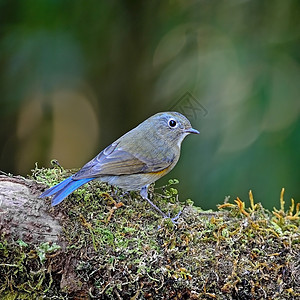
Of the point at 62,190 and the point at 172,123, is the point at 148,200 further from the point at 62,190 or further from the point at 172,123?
the point at 172,123

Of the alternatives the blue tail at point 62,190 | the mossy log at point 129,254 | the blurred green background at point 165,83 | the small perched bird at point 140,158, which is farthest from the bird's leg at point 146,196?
the blurred green background at point 165,83

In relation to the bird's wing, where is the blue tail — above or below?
above

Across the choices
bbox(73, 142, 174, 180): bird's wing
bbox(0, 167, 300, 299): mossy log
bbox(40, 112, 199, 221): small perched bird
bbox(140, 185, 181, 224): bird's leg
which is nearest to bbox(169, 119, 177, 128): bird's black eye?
bbox(40, 112, 199, 221): small perched bird

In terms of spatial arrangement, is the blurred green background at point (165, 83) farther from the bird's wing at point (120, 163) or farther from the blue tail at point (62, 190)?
the blue tail at point (62, 190)

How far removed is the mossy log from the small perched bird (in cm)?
19

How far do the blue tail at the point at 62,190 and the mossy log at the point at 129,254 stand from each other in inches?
2.3

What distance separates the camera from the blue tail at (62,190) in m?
2.50

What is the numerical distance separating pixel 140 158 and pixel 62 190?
788 millimetres

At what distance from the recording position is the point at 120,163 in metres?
3.12

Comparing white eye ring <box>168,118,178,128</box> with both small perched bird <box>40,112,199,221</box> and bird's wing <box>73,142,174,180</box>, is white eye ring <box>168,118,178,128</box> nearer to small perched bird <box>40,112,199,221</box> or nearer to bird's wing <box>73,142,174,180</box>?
small perched bird <box>40,112,199,221</box>

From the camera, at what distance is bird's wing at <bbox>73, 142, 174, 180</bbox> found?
9.73 feet

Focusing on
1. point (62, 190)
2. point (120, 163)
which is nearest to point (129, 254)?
point (62, 190)

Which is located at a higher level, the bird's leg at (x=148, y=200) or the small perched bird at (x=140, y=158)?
the small perched bird at (x=140, y=158)

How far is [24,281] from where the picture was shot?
2.35 metres
